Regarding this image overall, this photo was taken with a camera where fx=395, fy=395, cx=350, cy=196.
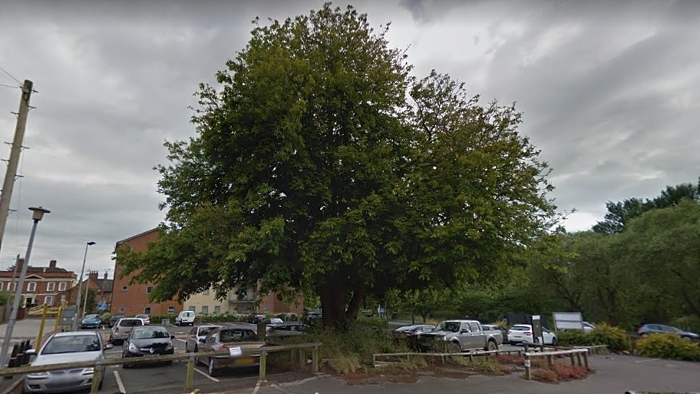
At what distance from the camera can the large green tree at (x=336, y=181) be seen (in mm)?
12664

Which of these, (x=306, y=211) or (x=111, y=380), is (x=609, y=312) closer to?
(x=306, y=211)

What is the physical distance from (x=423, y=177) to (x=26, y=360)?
15.0 meters

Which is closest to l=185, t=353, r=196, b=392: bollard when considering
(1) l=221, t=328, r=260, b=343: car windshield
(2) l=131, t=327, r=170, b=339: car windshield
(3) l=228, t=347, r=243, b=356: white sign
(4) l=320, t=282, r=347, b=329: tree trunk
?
(3) l=228, t=347, r=243, b=356: white sign

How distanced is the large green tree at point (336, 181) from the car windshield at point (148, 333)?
314 cm

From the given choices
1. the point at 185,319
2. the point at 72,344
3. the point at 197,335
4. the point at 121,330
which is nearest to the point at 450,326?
the point at 197,335

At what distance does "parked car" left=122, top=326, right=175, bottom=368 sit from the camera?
15340 millimetres

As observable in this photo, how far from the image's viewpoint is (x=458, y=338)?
18344 millimetres

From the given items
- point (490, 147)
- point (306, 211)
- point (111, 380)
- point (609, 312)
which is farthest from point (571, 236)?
point (111, 380)

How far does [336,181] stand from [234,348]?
6.45 metres

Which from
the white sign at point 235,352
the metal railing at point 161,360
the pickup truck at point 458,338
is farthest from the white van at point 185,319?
the white sign at point 235,352

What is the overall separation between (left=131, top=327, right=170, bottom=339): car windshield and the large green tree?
10.3 feet

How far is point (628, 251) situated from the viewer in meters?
28.8

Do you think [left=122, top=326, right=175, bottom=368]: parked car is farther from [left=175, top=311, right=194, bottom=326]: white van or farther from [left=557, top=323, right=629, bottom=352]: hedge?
[left=175, top=311, right=194, bottom=326]: white van

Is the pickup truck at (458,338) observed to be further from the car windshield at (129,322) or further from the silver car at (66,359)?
the car windshield at (129,322)
